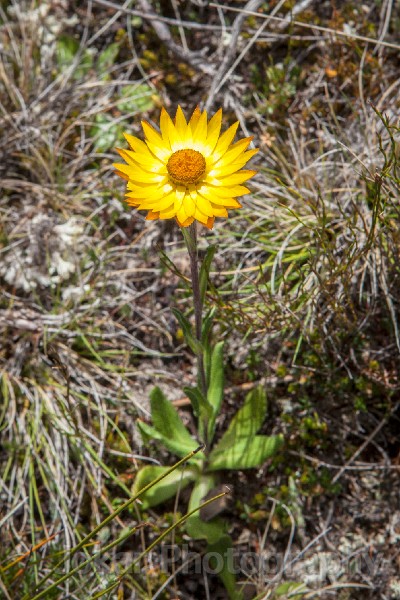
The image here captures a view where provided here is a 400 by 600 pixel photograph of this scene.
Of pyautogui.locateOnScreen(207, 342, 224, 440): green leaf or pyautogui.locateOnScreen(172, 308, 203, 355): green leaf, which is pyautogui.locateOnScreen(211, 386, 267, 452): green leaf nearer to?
pyautogui.locateOnScreen(207, 342, 224, 440): green leaf

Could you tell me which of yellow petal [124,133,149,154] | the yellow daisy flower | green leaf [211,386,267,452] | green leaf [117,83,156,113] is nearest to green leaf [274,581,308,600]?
green leaf [211,386,267,452]

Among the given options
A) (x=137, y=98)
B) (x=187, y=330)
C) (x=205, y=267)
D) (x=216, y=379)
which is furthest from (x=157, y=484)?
(x=137, y=98)

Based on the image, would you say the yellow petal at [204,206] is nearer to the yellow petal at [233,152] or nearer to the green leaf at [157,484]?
the yellow petal at [233,152]

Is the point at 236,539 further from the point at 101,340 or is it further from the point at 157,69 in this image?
the point at 157,69

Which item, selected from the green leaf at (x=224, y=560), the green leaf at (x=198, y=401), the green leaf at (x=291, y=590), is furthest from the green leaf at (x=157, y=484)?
the green leaf at (x=291, y=590)

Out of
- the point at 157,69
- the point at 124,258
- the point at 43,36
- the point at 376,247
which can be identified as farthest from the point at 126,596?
the point at 43,36
